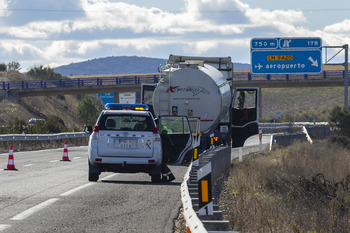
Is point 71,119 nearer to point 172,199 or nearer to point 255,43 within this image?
point 255,43

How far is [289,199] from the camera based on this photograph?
16766mm

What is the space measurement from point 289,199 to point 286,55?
109 feet

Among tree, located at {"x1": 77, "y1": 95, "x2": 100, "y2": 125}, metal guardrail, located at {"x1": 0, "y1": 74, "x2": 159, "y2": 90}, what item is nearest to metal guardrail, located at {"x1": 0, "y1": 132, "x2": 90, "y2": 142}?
metal guardrail, located at {"x1": 0, "y1": 74, "x2": 159, "y2": 90}

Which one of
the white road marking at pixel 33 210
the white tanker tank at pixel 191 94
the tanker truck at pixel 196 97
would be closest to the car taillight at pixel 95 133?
the white road marking at pixel 33 210

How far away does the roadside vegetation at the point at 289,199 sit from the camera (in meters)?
11.1

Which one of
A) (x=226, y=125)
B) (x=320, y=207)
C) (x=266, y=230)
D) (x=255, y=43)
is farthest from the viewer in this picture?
(x=255, y=43)

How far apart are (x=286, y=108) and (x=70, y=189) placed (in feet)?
519

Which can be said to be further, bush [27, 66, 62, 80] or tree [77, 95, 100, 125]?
bush [27, 66, 62, 80]

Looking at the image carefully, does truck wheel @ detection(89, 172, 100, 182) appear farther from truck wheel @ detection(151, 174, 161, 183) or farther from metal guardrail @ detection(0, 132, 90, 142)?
metal guardrail @ detection(0, 132, 90, 142)

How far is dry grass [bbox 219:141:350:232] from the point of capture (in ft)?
36.4

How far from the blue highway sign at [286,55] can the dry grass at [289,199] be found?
2198 cm

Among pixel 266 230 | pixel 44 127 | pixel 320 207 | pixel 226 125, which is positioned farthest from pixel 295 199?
pixel 44 127

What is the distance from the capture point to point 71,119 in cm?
9294

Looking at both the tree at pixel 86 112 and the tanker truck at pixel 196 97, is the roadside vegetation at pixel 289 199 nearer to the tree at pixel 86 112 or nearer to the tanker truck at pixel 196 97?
the tanker truck at pixel 196 97
